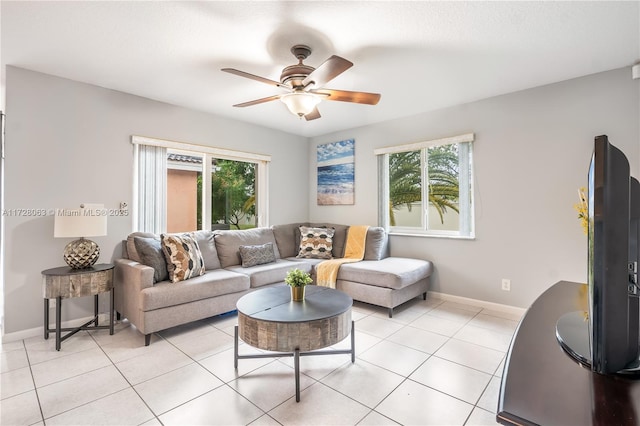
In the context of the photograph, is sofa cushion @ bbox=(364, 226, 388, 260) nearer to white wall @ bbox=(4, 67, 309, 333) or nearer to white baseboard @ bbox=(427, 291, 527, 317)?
white baseboard @ bbox=(427, 291, 527, 317)

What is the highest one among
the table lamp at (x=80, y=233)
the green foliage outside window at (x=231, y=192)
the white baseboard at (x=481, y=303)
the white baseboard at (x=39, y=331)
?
the green foliage outside window at (x=231, y=192)

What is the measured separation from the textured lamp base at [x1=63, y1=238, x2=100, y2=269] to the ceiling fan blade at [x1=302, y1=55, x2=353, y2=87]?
2.50 meters

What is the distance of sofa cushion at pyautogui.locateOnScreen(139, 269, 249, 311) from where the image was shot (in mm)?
2672

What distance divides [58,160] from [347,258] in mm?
3424

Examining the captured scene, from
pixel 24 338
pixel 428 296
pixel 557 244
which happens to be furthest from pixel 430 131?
pixel 24 338

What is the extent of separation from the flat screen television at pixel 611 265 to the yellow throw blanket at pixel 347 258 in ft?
10.2

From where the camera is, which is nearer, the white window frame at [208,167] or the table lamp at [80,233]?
the table lamp at [80,233]

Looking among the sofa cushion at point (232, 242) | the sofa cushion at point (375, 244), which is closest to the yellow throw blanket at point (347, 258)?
the sofa cushion at point (375, 244)

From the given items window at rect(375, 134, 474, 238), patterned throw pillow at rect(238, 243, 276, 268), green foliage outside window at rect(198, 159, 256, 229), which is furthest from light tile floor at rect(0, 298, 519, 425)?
green foliage outside window at rect(198, 159, 256, 229)

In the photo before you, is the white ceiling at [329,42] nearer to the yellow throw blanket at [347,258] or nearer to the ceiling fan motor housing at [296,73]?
the ceiling fan motor housing at [296,73]

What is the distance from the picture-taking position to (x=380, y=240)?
13.8ft

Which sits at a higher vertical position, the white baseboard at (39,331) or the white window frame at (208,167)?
the white window frame at (208,167)

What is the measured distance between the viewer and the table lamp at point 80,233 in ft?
8.75

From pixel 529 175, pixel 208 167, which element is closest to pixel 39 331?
pixel 208 167
